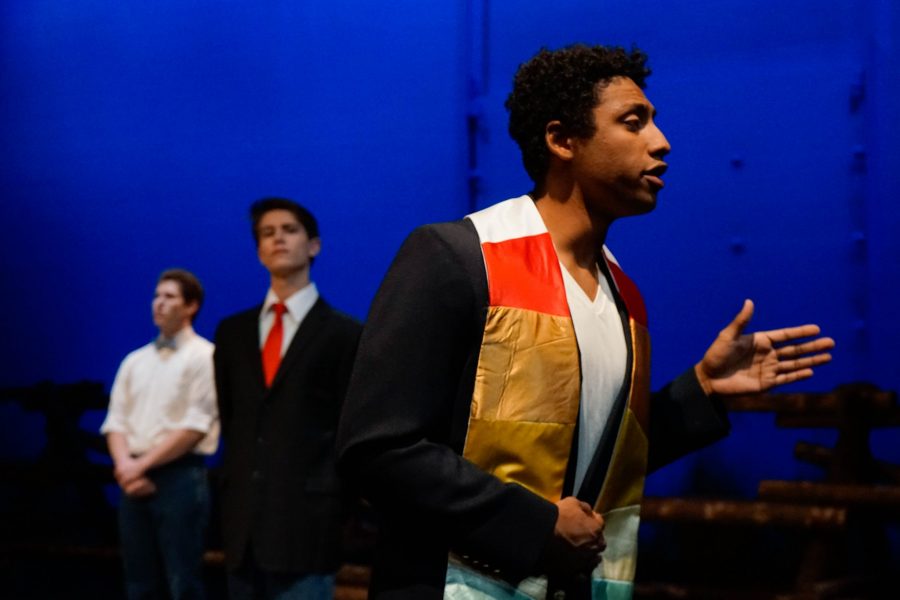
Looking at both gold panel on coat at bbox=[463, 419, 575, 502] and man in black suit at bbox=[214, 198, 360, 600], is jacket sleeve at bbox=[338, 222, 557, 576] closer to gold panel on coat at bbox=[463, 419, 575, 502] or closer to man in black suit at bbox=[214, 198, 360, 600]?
gold panel on coat at bbox=[463, 419, 575, 502]

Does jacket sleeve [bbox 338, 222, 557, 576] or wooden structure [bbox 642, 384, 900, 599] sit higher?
jacket sleeve [bbox 338, 222, 557, 576]

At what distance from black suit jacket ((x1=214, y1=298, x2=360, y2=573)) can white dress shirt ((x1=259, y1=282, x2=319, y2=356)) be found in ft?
0.16

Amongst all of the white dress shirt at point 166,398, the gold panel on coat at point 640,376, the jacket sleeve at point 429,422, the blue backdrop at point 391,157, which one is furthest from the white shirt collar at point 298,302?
the jacket sleeve at point 429,422

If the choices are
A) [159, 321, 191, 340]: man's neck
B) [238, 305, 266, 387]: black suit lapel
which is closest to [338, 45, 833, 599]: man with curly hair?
[238, 305, 266, 387]: black suit lapel

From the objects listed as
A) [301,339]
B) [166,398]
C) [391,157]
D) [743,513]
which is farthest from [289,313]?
[743,513]

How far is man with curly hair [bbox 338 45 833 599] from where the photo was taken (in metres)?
1.61

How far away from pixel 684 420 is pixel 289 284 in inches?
75.6

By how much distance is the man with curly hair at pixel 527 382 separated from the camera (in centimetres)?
161

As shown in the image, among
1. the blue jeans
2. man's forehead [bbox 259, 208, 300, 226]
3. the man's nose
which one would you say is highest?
man's forehead [bbox 259, 208, 300, 226]

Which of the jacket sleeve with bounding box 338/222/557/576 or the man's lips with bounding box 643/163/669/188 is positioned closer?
the jacket sleeve with bounding box 338/222/557/576

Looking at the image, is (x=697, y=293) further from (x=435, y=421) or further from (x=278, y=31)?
(x=435, y=421)

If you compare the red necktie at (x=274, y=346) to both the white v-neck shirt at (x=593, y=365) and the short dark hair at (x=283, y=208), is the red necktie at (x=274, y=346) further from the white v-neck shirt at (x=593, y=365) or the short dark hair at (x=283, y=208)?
the white v-neck shirt at (x=593, y=365)

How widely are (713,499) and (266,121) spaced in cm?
253

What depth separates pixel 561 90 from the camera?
76.7 inches
